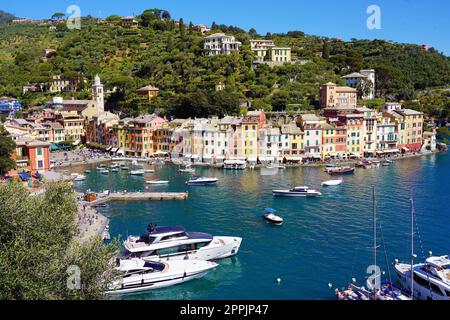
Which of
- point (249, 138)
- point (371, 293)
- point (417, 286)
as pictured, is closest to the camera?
point (371, 293)

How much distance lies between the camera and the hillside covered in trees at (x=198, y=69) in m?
59.5

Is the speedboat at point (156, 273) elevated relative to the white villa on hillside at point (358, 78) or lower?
lower

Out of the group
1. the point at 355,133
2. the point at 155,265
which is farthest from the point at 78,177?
the point at 355,133

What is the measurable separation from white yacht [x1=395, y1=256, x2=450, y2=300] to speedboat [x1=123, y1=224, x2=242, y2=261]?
22.5 feet

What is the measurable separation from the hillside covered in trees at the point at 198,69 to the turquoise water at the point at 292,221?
2039cm

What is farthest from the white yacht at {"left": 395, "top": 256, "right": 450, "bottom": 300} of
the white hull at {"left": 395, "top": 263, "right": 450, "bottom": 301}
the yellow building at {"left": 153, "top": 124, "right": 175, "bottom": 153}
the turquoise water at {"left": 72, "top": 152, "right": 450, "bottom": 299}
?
Result: the yellow building at {"left": 153, "top": 124, "right": 175, "bottom": 153}

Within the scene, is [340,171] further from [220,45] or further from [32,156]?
[220,45]

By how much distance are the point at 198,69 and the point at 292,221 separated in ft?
151

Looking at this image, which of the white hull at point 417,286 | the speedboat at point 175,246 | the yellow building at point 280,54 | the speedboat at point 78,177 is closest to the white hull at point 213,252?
the speedboat at point 175,246

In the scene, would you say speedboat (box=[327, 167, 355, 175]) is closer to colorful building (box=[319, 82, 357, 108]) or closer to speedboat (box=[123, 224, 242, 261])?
colorful building (box=[319, 82, 357, 108])

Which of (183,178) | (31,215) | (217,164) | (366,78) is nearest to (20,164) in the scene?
(183,178)

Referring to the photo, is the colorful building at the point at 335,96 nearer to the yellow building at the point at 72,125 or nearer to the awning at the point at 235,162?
the awning at the point at 235,162

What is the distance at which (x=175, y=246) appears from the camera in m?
19.1
